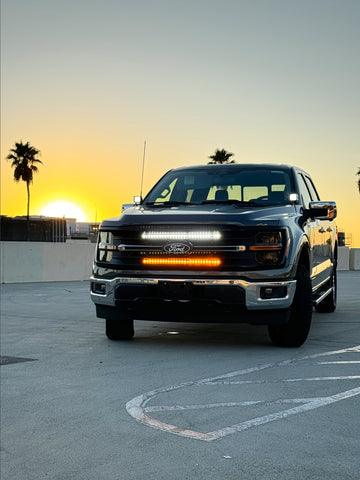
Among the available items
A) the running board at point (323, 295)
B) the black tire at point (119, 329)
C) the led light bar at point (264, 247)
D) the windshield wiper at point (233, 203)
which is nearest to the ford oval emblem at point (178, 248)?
the led light bar at point (264, 247)

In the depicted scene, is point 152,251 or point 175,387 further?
point 152,251

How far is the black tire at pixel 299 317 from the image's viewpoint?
28.6 ft

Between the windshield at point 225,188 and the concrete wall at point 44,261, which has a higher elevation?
the windshield at point 225,188

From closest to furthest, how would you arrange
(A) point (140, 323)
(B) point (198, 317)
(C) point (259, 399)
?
(C) point (259, 399) < (B) point (198, 317) < (A) point (140, 323)

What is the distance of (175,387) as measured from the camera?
6.78 metres

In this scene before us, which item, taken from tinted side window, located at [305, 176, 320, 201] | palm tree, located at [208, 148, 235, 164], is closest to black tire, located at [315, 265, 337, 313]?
tinted side window, located at [305, 176, 320, 201]

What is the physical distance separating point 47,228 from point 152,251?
33119 mm

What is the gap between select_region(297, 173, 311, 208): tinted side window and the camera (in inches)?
392

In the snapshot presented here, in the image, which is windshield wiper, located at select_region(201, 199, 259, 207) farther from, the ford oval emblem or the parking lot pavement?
the parking lot pavement

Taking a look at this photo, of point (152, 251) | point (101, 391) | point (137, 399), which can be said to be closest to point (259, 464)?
point (137, 399)

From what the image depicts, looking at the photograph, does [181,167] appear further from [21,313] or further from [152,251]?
[21,313]

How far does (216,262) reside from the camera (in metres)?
8.41

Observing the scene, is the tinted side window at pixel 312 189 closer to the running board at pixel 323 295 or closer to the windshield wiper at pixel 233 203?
the running board at pixel 323 295

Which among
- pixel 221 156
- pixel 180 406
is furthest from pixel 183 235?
pixel 221 156
